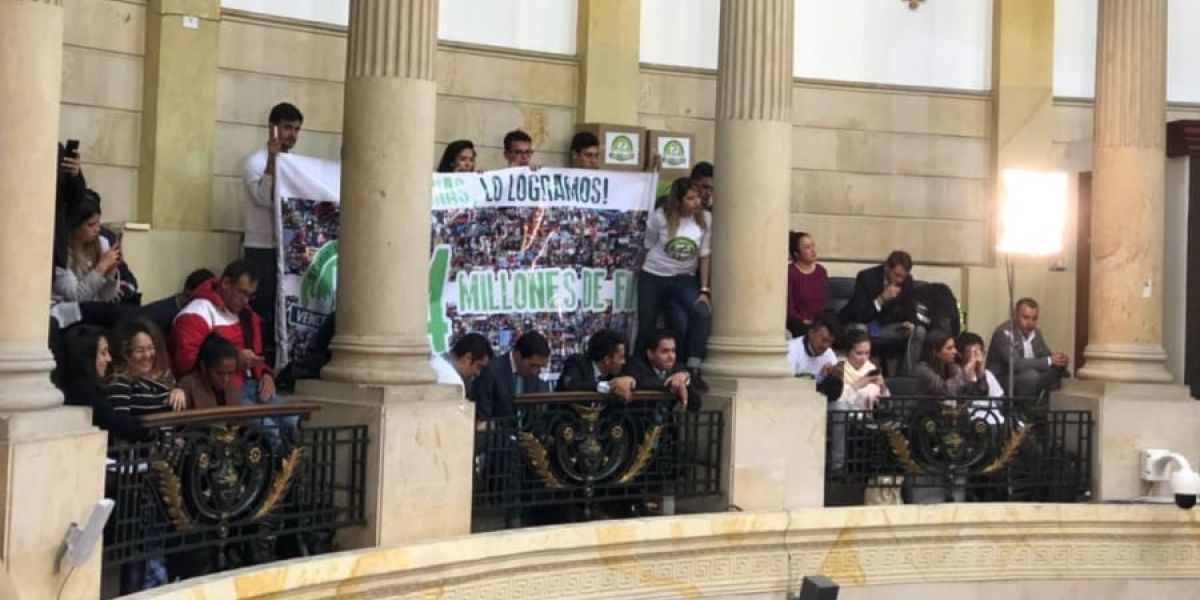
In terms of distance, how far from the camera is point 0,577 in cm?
821

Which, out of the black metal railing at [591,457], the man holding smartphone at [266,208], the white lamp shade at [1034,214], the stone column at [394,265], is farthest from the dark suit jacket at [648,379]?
the white lamp shade at [1034,214]

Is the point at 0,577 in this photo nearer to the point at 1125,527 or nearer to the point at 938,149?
the point at 1125,527

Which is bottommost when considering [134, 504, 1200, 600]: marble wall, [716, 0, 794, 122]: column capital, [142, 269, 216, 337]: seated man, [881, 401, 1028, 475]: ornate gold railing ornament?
[134, 504, 1200, 600]: marble wall

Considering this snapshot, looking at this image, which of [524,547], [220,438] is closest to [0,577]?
[220,438]

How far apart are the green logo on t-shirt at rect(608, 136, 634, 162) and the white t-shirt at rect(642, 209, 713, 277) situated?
225 cm

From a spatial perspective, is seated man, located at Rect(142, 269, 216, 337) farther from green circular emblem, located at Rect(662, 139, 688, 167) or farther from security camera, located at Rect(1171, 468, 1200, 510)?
security camera, located at Rect(1171, 468, 1200, 510)

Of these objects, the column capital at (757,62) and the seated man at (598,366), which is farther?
the column capital at (757,62)

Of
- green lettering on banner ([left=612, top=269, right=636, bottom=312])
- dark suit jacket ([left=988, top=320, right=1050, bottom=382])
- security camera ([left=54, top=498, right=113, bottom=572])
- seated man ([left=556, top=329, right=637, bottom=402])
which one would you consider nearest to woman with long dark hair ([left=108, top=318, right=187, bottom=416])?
security camera ([left=54, top=498, right=113, bottom=572])

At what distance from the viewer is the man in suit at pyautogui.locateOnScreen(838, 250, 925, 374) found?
1653cm

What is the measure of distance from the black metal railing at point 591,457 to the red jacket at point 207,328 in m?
1.72

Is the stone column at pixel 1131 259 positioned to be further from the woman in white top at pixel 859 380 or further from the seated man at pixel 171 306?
the seated man at pixel 171 306

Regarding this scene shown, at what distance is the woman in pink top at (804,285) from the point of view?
16125 mm

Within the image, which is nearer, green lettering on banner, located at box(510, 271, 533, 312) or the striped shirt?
the striped shirt

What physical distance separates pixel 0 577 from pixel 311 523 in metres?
3.45
